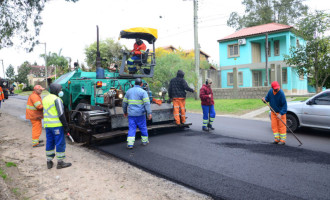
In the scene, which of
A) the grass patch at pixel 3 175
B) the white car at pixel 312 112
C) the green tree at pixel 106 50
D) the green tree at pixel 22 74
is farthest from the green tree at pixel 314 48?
the green tree at pixel 22 74

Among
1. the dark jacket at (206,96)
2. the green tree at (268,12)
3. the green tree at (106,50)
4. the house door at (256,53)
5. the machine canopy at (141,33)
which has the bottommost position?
the dark jacket at (206,96)

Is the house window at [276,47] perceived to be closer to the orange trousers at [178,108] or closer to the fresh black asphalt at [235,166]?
the orange trousers at [178,108]

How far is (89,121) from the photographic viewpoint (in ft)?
20.4

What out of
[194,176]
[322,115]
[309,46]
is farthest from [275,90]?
[309,46]

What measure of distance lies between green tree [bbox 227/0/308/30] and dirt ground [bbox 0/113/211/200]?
108 ft

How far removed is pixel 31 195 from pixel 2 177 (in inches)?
38.0

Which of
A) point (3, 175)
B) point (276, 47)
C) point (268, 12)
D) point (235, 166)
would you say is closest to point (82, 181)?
point (3, 175)

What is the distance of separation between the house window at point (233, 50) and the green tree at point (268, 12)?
35.9 feet

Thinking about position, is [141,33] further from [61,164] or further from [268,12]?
[268,12]

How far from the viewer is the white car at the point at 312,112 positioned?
7.25m

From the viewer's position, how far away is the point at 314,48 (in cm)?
1130

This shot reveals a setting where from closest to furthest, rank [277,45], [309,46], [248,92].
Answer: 1. [309,46]
2. [248,92]
3. [277,45]

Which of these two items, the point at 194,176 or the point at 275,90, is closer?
the point at 194,176

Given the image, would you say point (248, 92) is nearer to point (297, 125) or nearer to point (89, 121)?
point (297, 125)
